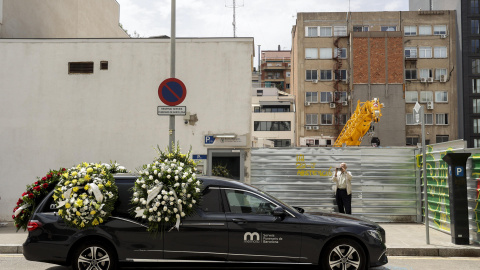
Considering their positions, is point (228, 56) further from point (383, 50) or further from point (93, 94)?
point (383, 50)

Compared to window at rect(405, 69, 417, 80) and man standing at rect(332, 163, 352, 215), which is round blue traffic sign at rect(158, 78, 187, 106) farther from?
window at rect(405, 69, 417, 80)

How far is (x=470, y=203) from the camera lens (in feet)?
36.3

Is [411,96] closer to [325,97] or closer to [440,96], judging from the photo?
[440,96]

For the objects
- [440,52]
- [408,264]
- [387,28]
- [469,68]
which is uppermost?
[387,28]

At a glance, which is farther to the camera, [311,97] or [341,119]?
[311,97]

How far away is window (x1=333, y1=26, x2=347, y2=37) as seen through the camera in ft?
181

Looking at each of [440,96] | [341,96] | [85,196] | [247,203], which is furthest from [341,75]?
[85,196]

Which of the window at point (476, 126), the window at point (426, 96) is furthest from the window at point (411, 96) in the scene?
the window at point (476, 126)

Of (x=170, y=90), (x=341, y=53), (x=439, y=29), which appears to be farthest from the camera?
(x=439, y=29)

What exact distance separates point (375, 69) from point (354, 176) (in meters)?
39.9

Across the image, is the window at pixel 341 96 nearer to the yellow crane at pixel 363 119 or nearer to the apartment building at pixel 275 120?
the apartment building at pixel 275 120

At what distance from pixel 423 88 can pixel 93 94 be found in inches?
1850

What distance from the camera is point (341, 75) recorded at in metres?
54.4

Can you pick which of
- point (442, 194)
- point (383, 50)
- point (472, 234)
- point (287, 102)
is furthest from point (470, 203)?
point (287, 102)
